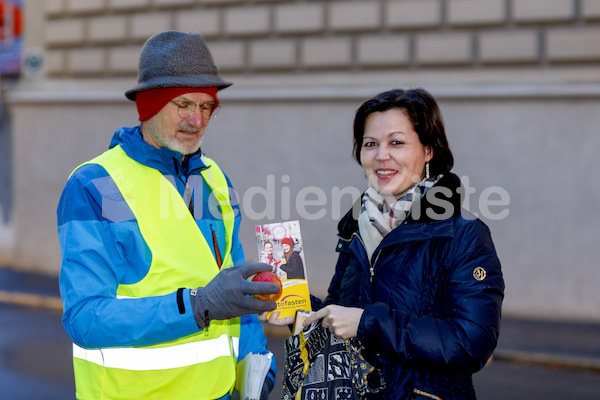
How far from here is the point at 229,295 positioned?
185 cm

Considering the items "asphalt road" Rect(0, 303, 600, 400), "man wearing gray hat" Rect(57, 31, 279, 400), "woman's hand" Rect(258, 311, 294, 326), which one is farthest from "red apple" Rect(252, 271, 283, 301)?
"asphalt road" Rect(0, 303, 600, 400)

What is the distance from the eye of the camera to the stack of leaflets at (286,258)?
2.07 metres

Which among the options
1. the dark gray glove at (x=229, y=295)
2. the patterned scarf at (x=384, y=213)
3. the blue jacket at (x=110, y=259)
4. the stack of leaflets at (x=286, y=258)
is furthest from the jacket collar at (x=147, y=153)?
the patterned scarf at (x=384, y=213)

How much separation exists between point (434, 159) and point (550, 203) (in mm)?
5112

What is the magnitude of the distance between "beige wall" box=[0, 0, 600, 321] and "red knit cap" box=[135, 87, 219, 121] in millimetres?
5249

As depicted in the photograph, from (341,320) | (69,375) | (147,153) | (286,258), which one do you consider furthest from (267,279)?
(69,375)

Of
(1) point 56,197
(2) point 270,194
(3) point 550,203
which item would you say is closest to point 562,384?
(3) point 550,203

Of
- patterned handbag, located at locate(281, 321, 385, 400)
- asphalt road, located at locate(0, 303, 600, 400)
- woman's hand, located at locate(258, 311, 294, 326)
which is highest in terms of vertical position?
woman's hand, located at locate(258, 311, 294, 326)

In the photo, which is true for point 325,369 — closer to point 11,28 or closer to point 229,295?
point 229,295

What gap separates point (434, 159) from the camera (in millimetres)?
2277

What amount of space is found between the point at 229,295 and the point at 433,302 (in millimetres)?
658

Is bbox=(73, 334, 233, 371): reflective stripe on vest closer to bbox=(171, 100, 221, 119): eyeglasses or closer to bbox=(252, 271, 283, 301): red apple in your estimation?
bbox=(252, 271, 283, 301): red apple

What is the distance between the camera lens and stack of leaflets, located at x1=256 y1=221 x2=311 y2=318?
2066 mm

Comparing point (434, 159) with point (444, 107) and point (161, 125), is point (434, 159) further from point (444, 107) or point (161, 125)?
point (444, 107)
